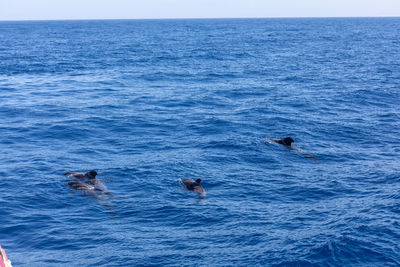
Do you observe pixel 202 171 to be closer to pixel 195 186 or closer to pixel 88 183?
pixel 195 186

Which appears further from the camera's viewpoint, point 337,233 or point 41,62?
point 41,62

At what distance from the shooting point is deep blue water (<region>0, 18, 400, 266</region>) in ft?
49.5

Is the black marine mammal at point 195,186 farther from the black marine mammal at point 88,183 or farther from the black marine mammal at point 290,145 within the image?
the black marine mammal at point 290,145

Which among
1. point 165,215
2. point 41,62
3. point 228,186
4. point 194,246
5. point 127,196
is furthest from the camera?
point 41,62

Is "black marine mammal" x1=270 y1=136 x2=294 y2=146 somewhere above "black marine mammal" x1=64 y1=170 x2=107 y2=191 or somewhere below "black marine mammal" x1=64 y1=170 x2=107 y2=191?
above

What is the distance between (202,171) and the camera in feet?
73.3

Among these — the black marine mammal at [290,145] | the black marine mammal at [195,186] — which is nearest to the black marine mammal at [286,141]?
the black marine mammal at [290,145]

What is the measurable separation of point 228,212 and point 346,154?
407 inches

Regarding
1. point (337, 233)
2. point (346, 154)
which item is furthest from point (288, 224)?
point (346, 154)

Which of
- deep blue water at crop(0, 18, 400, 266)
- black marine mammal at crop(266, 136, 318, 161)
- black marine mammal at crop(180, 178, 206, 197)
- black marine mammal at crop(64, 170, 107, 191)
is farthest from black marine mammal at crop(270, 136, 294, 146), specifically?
black marine mammal at crop(64, 170, 107, 191)

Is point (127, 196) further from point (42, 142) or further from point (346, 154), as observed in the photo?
point (346, 154)

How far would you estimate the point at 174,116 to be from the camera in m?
33.5

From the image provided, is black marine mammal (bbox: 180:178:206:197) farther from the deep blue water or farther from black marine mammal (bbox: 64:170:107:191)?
black marine mammal (bbox: 64:170:107:191)

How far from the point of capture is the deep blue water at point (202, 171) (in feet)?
49.5
